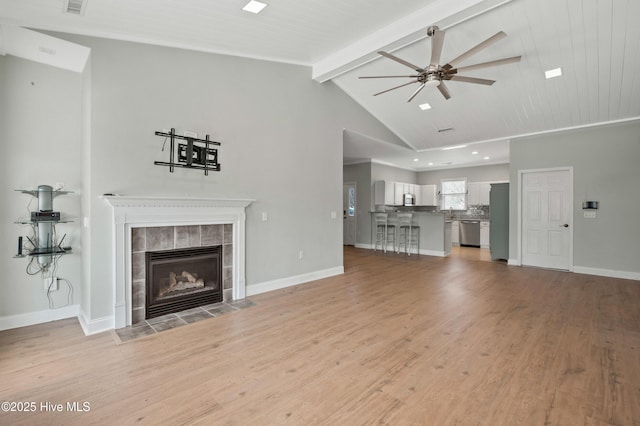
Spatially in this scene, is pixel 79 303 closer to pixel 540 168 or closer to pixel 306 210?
pixel 306 210

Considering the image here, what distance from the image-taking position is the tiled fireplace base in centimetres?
331

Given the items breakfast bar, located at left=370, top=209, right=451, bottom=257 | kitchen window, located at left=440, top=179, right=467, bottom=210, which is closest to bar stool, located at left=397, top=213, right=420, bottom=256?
breakfast bar, located at left=370, top=209, right=451, bottom=257

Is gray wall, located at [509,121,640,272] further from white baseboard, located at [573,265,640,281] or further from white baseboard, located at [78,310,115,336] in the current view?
white baseboard, located at [78,310,115,336]

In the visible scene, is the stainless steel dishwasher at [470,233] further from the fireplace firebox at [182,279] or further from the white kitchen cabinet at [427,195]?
the fireplace firebox at [182,279]

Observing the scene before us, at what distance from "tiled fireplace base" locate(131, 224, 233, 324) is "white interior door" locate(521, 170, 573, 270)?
6302mm

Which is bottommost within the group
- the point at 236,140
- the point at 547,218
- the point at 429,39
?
the point at 547,218

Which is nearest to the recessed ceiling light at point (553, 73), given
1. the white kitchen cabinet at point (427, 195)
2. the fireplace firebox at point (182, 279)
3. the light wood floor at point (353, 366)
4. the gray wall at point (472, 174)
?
the light wood floor at point (353, 366)

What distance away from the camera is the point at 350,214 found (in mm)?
9797

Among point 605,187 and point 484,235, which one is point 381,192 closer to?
point 484,235

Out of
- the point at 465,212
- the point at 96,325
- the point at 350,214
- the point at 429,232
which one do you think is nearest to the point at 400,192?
the point at 350,214

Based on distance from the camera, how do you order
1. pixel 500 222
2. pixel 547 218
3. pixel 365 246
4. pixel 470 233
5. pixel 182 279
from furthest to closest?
pixel 470 233, pixel 365 246, pixel 500 222, pixel 547 218, pixel 182 279

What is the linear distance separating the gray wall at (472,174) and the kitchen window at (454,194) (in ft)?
0.61

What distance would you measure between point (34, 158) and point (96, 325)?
1.94 meters

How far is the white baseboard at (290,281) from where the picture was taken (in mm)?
4379
